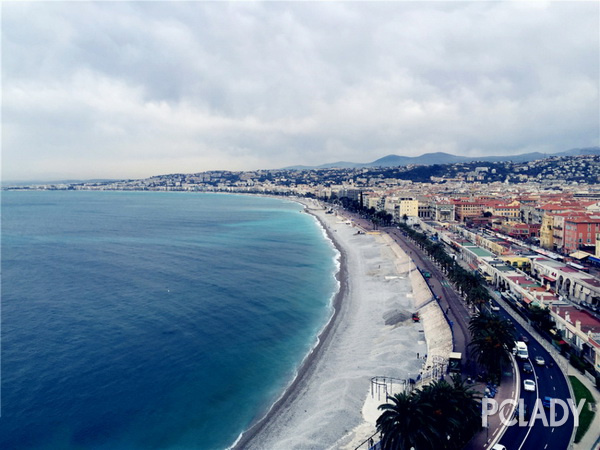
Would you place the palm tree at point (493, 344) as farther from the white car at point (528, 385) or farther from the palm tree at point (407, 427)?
the palm tree at point (407, 427)

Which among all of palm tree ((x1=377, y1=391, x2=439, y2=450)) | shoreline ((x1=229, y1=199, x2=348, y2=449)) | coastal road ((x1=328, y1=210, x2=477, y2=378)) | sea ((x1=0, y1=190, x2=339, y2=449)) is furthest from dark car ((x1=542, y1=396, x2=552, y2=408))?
sea ((x1=0, y1=190, x2=339, y2=449))

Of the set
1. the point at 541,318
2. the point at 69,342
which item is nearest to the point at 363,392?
the point at 541,318

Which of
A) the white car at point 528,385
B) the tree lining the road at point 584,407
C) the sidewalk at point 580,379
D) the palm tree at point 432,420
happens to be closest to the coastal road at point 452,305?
the white car at point 528,385

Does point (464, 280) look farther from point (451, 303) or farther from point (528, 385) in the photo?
point (528, 385)

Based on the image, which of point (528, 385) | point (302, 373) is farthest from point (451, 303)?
point (302, 373)

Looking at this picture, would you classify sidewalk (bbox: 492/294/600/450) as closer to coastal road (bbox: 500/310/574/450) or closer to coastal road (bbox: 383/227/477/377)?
coastal road (bbox: 500/310/574/450)

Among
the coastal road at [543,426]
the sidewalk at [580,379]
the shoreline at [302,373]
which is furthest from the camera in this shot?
the shoreline at [302,373]
